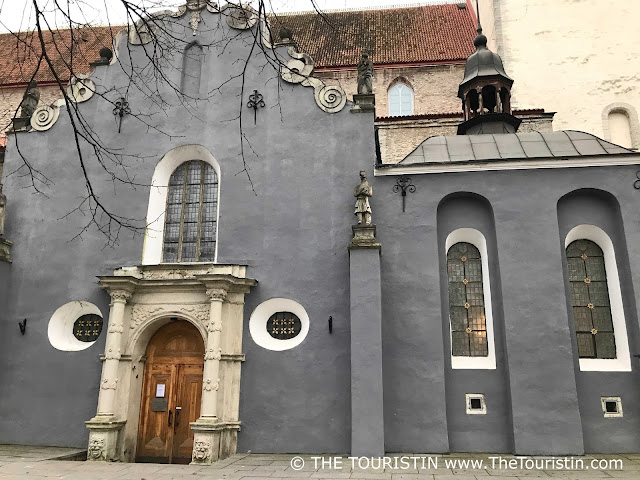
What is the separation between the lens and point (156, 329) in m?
11.0

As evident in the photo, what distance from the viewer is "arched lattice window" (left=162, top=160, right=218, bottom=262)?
11523mm

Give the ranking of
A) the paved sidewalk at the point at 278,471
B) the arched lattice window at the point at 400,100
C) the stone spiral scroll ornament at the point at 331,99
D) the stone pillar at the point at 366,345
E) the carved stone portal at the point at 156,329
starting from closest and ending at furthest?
the paved sidewalk at the point at 278,471, the stone pillar at the point at 366,345, the carved stone portal at the point at 156,329, the stone spiral scroll ornament at the point at 331,99, the arched lattice window at the point at 400,100

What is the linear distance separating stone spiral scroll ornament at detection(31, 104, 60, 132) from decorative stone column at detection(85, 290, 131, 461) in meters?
4.66

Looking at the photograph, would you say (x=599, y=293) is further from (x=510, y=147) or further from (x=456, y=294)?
(x=510, y=147)

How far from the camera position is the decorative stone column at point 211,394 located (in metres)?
9.22

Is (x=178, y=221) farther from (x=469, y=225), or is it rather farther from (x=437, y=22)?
(x=437, y=22)

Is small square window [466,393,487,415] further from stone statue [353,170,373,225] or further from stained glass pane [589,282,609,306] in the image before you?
stone statue [353,170,373,225]

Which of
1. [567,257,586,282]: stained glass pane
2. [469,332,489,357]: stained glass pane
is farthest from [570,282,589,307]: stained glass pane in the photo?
[469,332,489,357]: stained glass pane

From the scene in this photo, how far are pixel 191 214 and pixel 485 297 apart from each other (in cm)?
651

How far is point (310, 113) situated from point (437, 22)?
1445cm

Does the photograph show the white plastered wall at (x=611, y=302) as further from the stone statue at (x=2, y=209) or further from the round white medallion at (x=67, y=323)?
the stone statue at (x=2, y=209)

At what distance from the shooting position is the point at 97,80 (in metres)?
12.5

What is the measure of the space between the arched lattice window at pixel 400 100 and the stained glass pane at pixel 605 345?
38.6 feet

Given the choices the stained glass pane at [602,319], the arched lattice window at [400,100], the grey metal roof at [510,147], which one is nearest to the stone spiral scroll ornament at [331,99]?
the grey metal roof at [510,147]
